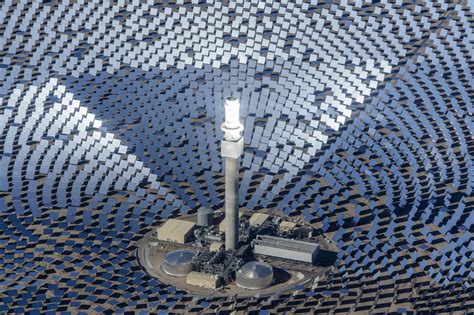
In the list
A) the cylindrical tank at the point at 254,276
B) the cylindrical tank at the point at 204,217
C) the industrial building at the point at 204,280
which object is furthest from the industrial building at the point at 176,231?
the cylindrical tank at the point at 254,276

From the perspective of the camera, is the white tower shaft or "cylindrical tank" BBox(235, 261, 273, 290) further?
"cylindrical tank" BBox(235, 261, 273, 290)

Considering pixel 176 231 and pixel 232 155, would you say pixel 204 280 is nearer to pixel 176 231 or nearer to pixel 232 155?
pixel 176 231

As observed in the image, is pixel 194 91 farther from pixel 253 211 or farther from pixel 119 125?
pixel 253 211

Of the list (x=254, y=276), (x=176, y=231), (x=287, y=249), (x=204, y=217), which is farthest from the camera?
(x=204, y=217)

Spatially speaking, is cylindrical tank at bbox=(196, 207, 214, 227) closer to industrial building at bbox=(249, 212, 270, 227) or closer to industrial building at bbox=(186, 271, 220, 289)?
industrial building at bbox=(249, 212, 270, 227)

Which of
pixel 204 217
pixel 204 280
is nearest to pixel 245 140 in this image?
pixel 204 217

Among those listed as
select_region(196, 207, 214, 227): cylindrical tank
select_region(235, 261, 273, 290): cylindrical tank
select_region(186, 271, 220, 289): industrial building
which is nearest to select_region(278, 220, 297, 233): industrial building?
select_region(196, 207, 214, 227): cylindrical tank

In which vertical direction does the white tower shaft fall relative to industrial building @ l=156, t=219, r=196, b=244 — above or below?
above

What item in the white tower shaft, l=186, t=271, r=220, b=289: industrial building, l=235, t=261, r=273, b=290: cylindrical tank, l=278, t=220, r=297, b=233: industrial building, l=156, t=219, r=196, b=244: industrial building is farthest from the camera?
l=278, t=220, r=297, b=233: industrial building
